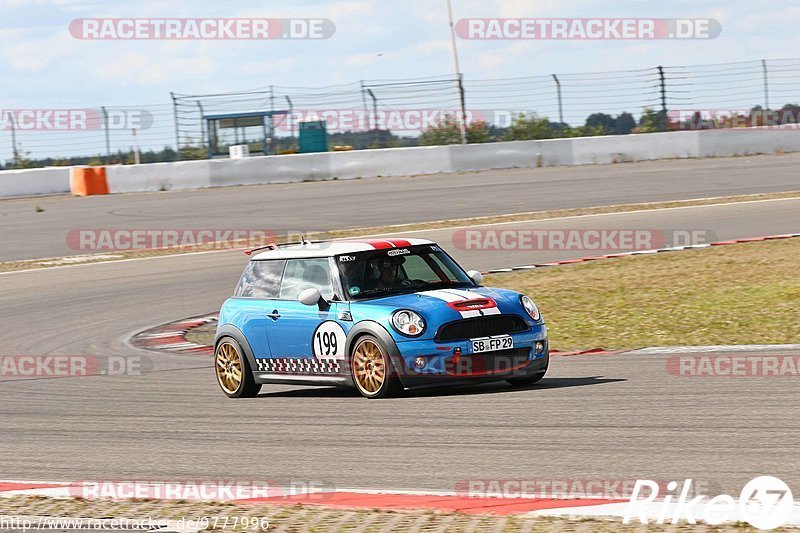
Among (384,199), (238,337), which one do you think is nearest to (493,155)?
(384,199)

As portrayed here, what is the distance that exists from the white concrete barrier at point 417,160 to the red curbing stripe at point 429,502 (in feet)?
92.7

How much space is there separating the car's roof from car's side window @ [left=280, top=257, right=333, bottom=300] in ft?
0.20

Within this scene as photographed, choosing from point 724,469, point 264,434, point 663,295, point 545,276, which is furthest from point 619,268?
point 724,469

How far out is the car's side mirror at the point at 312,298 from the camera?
9.62 meters

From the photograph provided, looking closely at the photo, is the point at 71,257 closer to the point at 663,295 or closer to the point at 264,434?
the point at 663,295

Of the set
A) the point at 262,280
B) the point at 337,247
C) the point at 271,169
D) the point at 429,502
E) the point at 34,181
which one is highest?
the point at 34,181

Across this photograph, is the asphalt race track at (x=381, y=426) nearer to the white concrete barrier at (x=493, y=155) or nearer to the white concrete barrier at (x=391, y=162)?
the white concrete barrier at (x=391, y=162)

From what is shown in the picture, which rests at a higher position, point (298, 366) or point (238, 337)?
point (238, 337)

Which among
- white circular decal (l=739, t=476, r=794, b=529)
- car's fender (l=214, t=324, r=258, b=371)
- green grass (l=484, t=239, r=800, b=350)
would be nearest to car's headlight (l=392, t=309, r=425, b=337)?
car's fender (l=214, t=324, r=258, b=371)

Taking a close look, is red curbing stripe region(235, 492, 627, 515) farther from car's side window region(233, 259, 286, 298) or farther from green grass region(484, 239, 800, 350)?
green grass region(484, 239, 800, 350)

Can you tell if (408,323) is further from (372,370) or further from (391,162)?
(391,162)

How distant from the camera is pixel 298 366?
9.91m

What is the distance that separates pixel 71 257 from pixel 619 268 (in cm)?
1052

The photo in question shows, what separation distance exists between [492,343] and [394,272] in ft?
3.94
